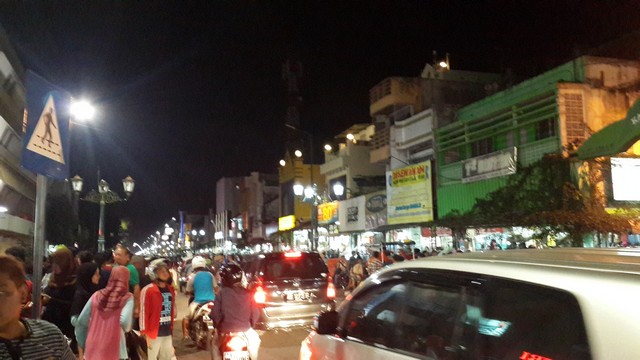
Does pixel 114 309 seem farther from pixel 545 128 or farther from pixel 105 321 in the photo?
pixel 545 128

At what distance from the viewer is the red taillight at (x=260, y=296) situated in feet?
36.4

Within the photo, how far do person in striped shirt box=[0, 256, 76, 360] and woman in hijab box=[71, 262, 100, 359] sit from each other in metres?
3.89

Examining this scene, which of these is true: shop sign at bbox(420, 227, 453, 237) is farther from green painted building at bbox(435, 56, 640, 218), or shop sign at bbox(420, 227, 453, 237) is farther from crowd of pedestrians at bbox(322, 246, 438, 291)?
crowd of pedestrians at bbox(322, 246, 438, 291)

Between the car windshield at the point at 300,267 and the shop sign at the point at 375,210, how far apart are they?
1877cm

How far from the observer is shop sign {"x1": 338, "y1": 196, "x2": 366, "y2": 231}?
33094mm

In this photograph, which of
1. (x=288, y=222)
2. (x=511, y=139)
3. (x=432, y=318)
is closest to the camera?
(x=432, y=318)

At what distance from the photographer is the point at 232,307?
7027mm

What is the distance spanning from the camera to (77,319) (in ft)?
19.4

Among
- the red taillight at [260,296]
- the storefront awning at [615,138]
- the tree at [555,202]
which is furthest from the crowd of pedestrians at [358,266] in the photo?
the red taillight at [260,296]

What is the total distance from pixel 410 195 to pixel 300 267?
16.9 metres

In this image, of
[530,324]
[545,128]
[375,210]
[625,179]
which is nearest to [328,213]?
[375,210]

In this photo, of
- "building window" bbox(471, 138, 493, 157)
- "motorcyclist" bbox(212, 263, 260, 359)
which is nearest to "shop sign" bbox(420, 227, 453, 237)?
"building window" bbox(471, 138, 493, 157)

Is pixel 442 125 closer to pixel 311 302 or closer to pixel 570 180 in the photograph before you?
pixel 570 180

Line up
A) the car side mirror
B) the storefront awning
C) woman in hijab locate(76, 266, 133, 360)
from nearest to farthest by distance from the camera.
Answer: the car side mirror < woman in hijab locate(76, 266, 133, 360) < the storefront awning
